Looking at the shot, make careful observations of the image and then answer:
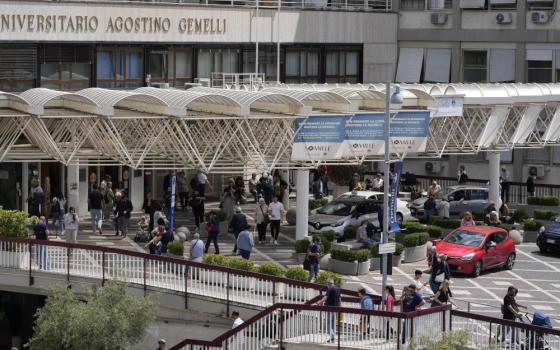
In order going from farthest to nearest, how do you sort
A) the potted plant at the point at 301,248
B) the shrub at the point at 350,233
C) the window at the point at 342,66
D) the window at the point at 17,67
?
1. the window at the point at 342,66
2. the window at the point at 17,67
3. the shrub at the point at 350,233
4. the potted plant at the point at 301,248

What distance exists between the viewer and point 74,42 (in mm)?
55344

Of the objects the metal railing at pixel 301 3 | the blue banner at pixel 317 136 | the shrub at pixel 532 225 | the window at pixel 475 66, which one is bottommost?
the shrub at pixel 532 225

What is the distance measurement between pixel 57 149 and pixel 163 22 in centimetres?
1346

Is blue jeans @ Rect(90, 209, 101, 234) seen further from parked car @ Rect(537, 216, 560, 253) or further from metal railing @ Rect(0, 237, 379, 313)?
parked car @ Rect(537, 216, 560, 253)

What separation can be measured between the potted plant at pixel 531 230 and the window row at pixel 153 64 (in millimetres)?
14198

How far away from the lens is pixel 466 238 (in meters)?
46.7

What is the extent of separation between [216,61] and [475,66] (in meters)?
12.9

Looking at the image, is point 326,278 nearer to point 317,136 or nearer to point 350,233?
point 317,136

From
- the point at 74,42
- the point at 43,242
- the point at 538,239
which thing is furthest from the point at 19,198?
the point at 538,239

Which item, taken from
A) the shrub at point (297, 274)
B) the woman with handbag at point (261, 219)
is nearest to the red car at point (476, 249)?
the woman with handbag at point (261, 219)

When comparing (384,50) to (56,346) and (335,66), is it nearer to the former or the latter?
(335,66)

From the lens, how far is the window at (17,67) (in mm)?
53688

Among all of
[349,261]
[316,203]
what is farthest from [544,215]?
[349,261]

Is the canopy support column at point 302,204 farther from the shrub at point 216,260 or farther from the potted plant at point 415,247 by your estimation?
the shrub at point 216,260
